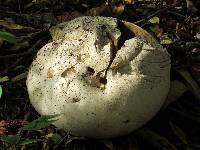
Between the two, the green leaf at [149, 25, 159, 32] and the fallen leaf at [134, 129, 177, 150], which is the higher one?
the green leaf at [149, 25, 159, 32]

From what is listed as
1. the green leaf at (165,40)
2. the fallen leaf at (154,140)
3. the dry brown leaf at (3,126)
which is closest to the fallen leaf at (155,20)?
the green leaf at (165,40)

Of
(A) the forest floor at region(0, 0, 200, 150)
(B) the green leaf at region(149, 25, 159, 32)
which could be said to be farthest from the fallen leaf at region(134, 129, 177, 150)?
(B) the green leaf at region(149, 25, 159, 32)

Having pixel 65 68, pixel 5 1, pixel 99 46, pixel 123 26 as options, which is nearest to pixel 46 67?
pixel 65 68

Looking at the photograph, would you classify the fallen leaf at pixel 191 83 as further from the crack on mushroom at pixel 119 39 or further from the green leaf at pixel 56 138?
the green leaf at pixel 56 138

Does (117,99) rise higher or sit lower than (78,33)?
lower

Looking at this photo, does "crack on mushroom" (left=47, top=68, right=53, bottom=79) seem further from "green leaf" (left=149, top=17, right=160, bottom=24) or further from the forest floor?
"green leaf" (left=149, top=17, right=160, bottom=24)

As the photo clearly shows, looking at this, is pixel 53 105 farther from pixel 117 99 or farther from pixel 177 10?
pixel 177 10
